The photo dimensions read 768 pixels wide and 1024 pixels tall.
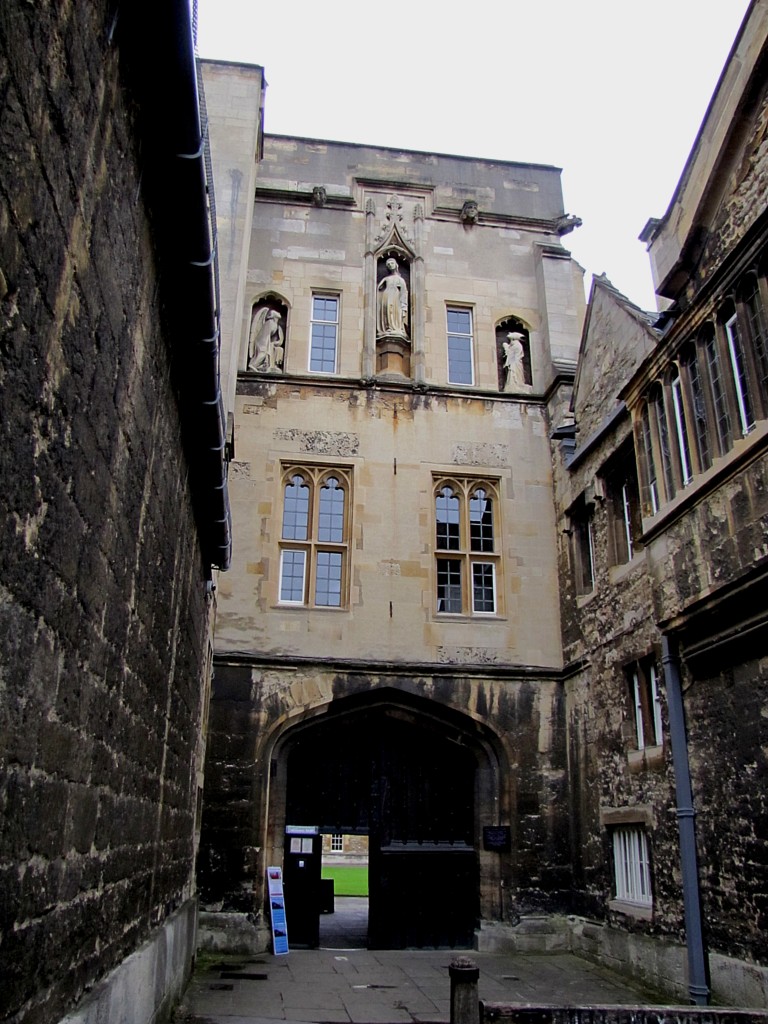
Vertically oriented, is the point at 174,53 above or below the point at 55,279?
above

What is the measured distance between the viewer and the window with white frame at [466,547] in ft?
42.1

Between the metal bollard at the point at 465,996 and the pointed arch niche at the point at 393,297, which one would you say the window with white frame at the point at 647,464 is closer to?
the pointed arch niche at the point at 393,297

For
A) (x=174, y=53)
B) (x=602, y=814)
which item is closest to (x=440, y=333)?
(x=602, y=814)

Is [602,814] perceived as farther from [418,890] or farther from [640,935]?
[418,890]

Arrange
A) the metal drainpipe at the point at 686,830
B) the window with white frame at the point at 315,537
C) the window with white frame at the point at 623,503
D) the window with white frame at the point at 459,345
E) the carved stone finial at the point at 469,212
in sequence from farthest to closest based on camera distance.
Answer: the carved stone finial at the point at 469,212 → the window with white frame at the point at 459,345 → the window with white frame at the point at 315,537 → the window with white frame at the point at 623,503 → the metal drainpipe at the point at 686,830

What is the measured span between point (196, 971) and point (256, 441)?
7.25 metres

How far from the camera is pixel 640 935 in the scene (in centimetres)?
920

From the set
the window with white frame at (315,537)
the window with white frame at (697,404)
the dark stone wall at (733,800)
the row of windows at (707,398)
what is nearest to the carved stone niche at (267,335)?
the window with white frame at (315,537)

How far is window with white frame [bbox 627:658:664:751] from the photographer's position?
9609 millimetres

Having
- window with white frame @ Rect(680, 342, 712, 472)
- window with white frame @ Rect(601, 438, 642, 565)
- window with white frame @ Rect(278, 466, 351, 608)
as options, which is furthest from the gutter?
window with white frame @ Rect(601, 438, 642, 565)

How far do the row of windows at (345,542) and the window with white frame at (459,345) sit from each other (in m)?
2.08

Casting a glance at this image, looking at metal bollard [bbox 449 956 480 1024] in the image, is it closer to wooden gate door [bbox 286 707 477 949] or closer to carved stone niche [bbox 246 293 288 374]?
wooden gate door [bbox 286 707 477 949]

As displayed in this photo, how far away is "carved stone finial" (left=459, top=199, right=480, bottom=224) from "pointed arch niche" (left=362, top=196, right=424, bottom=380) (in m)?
0.76

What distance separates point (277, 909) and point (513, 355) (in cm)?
931
